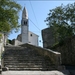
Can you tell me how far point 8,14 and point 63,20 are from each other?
977 centimetres

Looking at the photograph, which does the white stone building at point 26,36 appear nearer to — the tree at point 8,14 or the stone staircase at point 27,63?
the stone staircase at point 27,63

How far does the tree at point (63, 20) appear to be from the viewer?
17.5 meters

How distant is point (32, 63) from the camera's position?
10.9 meters

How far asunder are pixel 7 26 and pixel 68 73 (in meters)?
4.54

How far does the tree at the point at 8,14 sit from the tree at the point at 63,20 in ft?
26.9

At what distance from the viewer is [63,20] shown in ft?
60.8

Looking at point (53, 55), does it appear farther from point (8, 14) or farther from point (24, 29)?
point (24, 29)

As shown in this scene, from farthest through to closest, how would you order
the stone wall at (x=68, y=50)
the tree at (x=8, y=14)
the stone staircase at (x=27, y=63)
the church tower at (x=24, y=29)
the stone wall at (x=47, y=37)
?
1. the church tower at (x=24, y=29)
2. the stone wall at (x=47, y=37)
3. the stone wall at (x=68, y=50)
4. the stone staircase at (x=27, y=63)
5. the tree at (x=8, y=14)

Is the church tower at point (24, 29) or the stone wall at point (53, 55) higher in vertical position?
the church tower at point (24, 29)

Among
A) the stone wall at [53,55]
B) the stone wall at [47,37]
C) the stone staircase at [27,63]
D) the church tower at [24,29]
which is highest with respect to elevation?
the church tower at [24,29]

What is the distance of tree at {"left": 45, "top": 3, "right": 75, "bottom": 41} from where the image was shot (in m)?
17.5

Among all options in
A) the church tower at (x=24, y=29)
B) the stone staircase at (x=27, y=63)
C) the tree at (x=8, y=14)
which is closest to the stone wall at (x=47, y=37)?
the stone staircase at (x=27, y=63)

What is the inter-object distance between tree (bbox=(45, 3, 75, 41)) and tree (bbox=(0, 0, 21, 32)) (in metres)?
8.21

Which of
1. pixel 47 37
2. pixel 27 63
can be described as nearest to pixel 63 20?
pixel 27 63
